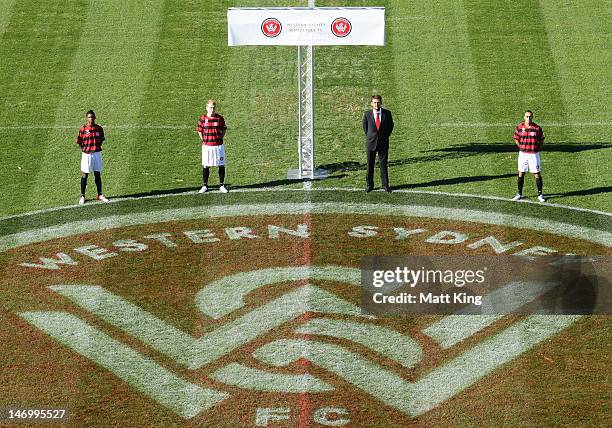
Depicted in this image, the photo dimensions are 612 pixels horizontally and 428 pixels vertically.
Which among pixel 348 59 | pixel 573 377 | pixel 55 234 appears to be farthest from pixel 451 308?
pixel 348 59

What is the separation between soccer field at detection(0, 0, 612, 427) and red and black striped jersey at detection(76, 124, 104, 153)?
3.59 feet

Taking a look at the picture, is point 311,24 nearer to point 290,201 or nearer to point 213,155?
point 213,155

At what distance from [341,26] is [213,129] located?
10.4 ft

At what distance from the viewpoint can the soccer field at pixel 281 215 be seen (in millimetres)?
18641

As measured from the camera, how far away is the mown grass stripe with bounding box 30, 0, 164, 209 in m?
27.2

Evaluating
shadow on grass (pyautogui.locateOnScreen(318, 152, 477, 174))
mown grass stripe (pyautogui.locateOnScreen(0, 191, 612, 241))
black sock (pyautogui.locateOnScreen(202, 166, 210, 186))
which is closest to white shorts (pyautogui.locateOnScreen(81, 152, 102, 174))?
mown grass stripe (pyautogui.locateOnScreen(0, 191, 612, 241))

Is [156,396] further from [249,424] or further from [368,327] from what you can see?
[368,327]

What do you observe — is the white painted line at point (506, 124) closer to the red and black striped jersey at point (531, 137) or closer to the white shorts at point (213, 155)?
the red and black striped jersey at point (531, 137)

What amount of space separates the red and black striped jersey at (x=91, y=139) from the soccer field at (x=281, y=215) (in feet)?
3.59

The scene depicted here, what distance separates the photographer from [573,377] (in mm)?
18875

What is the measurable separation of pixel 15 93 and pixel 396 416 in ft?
53.2

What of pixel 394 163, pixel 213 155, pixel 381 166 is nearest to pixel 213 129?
pixel 213 155

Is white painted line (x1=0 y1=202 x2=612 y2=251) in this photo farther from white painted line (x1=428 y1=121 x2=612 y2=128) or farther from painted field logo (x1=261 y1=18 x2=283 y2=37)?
white painted line (x1=428 y1=121 x2=612 y2=128)

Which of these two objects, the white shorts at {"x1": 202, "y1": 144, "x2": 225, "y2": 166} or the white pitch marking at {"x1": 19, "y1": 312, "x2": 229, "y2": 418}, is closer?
the white pitch marking at {"x1": 19, "y1": 312, "x2": 229, "y2": 418}
